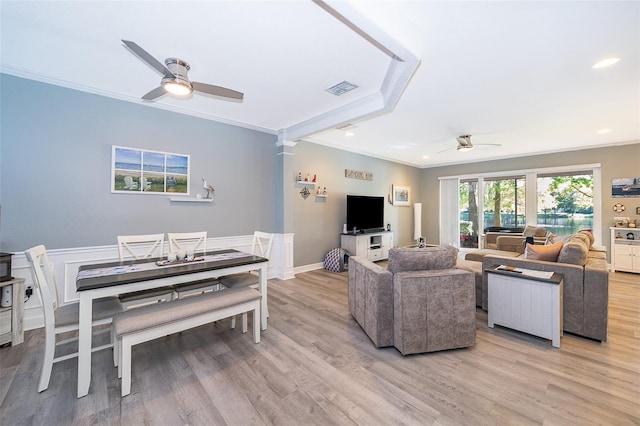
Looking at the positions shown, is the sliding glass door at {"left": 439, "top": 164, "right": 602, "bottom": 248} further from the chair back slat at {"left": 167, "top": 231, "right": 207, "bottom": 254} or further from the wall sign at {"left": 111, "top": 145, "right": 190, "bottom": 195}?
the wall sign at {"left": 111, "top": 145, "right": 190, "bottom": 195}

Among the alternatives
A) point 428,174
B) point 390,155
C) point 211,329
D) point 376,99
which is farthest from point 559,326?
point 428,174

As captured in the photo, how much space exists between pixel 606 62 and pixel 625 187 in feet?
15.4

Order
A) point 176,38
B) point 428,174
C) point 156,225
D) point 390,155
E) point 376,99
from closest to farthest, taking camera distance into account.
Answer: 1. point 176,38
2. point 376,99
3. point 156,225
4. point 390,155
5. point 428,174

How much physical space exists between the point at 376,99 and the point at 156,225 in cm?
340

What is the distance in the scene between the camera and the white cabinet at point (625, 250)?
514 centimetres

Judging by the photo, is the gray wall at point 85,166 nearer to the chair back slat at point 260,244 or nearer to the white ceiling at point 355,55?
the white ceiling at point 355,55

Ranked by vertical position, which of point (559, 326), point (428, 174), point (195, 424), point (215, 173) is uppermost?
point (428, 174)

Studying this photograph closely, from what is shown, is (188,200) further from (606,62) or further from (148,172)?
(606,62)

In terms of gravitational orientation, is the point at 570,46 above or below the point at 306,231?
above

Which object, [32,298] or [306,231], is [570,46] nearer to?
[306,231]

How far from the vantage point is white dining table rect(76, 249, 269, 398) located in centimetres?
188

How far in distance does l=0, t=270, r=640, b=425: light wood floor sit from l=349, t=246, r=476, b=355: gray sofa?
14 cm

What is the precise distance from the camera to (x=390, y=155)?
7082 millimetres

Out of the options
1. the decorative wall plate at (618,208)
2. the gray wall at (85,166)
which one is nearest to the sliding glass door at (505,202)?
the decorative wall plate at (618,208)
